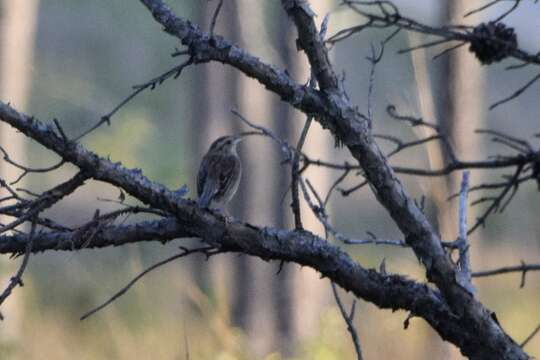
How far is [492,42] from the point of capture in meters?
2.08

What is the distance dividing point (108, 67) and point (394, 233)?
34.6 ft

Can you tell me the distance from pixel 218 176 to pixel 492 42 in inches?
126

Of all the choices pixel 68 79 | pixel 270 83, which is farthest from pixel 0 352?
pixel 270 83

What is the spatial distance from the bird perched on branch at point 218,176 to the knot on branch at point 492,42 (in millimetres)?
2736

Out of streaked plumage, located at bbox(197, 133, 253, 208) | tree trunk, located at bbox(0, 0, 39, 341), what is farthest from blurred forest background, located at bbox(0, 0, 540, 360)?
streaked plumage, located at bbox(197, 133, 253, 208)

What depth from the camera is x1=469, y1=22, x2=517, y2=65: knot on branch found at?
6.79 feet

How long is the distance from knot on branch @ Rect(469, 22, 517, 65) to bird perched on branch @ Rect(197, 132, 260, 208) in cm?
274

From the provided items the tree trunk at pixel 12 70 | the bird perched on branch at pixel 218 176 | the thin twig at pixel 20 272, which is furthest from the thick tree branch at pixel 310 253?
the tree trunk at pixel 12 70

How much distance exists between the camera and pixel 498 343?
278 centimetres

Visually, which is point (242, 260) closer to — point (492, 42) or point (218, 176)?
point (218, 176)

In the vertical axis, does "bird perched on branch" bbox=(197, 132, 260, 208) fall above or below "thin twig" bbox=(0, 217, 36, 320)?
above

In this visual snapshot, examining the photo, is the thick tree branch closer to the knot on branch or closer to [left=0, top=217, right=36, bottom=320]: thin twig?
[left=0, top=217, right=36, bottom=320]: thin twig

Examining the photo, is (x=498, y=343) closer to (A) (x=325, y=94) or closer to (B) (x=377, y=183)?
(B) (x=377, y=183)

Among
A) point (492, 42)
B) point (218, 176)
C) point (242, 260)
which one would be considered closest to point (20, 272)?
point (492, 42)
